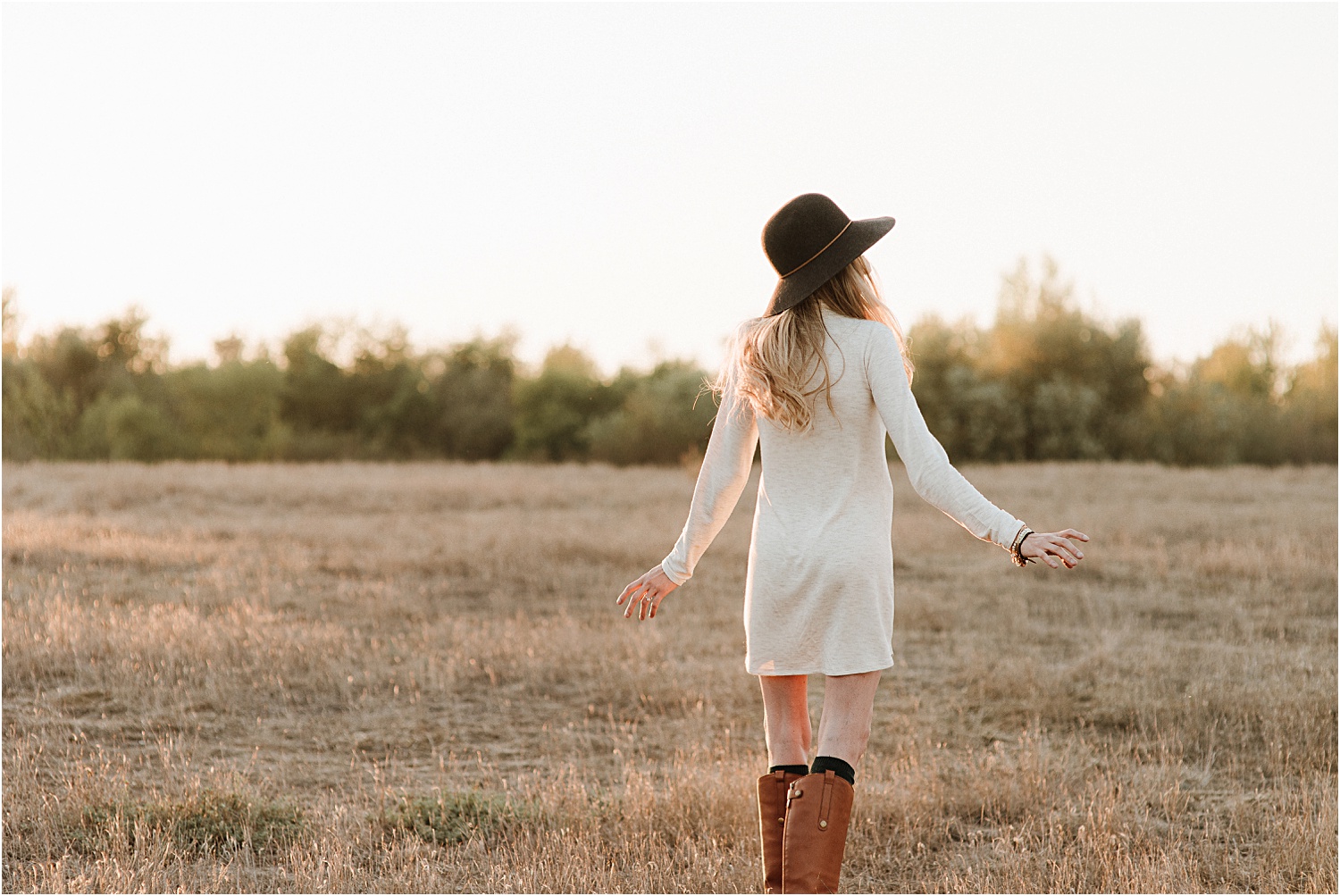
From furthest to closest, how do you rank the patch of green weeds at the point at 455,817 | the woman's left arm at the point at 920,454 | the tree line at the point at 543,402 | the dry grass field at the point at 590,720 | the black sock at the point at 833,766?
the tree line at the point at 543,402, the patch of green weeds at the point at 455,817, the dry grass field at the point at 590,720, the black sock at the point at 833,766, the woman's left arm at the point at 920,454

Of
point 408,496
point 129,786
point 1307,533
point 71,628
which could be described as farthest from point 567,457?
point 129,786

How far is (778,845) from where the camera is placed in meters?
2.80

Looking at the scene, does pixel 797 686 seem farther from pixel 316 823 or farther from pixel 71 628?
pixel 71 628

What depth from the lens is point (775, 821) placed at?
2816 millimetres

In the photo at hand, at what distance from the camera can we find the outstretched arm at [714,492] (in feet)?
9.59

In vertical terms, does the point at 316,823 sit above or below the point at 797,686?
below

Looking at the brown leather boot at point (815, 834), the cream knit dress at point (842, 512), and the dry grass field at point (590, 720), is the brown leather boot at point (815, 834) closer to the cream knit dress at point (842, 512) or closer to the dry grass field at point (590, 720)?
the cream knit dress at point (842, 512)

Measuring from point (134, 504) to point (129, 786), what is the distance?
12601 millimetres

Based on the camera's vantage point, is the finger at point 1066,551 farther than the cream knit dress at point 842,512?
No

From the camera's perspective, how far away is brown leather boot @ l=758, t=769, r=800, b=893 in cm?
281

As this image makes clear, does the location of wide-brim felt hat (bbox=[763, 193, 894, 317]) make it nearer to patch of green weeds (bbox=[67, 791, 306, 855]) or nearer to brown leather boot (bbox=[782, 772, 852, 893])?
brown leather boot (bbox=[782, 772, 852, 893])

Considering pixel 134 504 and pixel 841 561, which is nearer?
pixel 841 561

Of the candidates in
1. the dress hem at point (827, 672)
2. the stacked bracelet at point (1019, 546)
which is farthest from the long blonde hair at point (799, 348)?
the dress hem at point (827, 672)

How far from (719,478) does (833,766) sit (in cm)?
80
